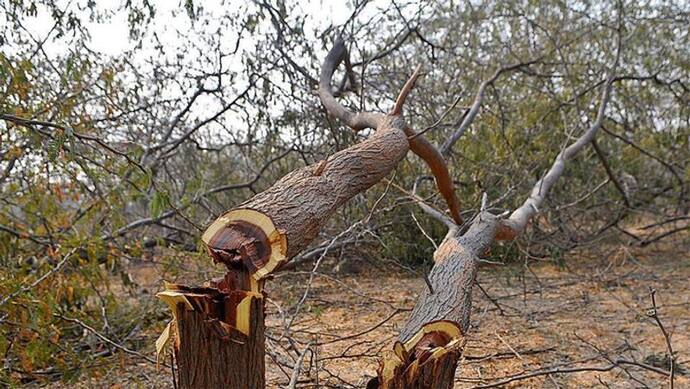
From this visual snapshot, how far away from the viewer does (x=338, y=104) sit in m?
3.93

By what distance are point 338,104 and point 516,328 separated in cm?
178

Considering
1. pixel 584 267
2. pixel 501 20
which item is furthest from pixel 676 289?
pixel 501 20

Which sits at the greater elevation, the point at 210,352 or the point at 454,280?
the point at 454,280

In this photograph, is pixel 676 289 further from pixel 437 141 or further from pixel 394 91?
pixel 394 91

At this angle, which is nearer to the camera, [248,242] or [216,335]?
[216,335]

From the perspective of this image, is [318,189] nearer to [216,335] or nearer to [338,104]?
[216,335]

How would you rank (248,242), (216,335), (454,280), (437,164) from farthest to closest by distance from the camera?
(437,164) < (454,280) < (248,242) < (216,335)

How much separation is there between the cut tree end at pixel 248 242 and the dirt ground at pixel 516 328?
129 centimetres

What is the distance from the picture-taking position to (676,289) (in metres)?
4.90

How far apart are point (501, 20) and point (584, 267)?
8.23 ft

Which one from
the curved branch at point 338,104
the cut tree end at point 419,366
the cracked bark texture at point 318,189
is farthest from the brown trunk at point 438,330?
the curved branch at point 338,104

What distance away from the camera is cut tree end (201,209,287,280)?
142cm

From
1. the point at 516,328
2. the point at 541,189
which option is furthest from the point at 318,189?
the point at 541,189

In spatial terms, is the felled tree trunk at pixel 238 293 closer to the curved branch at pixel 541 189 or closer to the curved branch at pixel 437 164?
the curved branch at pixel 437 164
